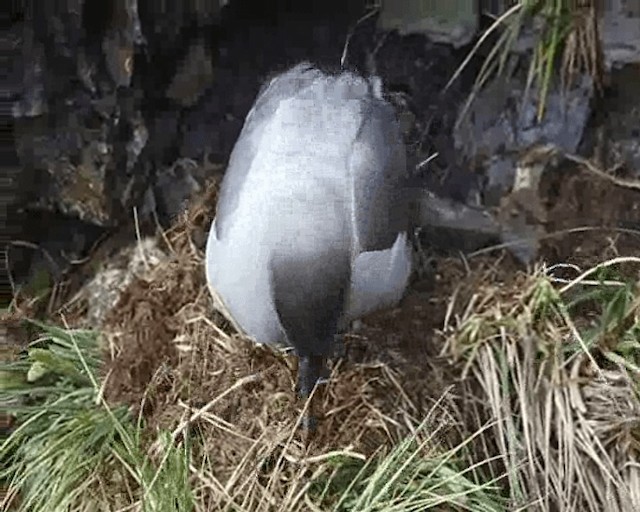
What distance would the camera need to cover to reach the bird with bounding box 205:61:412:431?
1.35 m

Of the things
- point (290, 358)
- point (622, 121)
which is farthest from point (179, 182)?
point (622, 121)

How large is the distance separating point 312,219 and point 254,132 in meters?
0.29

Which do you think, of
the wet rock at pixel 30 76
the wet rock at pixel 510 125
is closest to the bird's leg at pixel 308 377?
the wet rock at pixel 510 125

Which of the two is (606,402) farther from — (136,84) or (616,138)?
(136,84)

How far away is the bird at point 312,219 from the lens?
4.42 ft

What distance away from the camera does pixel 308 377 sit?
57.3 inches

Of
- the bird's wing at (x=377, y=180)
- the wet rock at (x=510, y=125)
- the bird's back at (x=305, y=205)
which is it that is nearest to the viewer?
the bird's back at (x=305, y=205)

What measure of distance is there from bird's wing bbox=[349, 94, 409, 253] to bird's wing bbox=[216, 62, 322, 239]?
0.43 feet

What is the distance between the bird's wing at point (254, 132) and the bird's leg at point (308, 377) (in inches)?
9.5

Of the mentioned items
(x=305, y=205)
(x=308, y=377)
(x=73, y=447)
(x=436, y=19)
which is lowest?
(x=73, y=447)

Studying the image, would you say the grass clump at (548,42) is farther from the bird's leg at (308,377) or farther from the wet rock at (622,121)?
the bird's leg at (308,377)

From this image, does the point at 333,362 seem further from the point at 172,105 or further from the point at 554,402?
the point at 172,105

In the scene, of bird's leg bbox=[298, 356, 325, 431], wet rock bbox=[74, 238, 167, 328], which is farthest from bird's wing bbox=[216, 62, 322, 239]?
wet rock bbox=[74, 238, 167, 328]

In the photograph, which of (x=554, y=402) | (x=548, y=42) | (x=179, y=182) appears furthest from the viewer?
(x=179, y=182)
